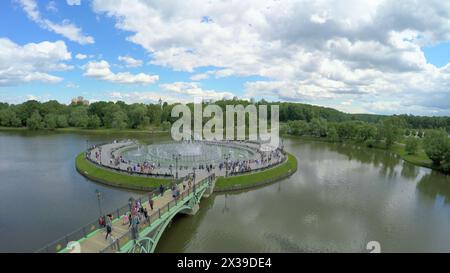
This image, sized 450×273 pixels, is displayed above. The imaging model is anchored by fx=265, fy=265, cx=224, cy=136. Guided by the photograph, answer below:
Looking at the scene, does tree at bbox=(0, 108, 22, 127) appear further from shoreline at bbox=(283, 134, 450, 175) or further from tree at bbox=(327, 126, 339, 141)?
tree at bbox=(327, 126, 339, 141)

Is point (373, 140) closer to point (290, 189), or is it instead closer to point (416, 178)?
point (416, 178)

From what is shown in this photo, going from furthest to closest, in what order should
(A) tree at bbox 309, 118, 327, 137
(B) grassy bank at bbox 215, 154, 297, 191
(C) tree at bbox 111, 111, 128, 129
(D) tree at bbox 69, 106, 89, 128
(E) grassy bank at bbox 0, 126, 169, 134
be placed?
(D) tree at bbox 69, 106, 89, 128, (C) tree at bbox 111, 111, 128, 129, (E) grassy bank at bbox 0, 126, 169, 134, (A) tree at bbox 309, 118, 327, 137, (B) grassy bank at bbox 215, 154, 297, 191

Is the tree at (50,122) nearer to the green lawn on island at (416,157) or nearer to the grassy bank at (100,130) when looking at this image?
the grassy bank at (100,130)

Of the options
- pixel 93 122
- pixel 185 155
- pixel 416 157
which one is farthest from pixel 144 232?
pixel 93 122

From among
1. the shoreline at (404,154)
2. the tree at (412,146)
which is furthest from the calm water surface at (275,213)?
the tree at (412,146)

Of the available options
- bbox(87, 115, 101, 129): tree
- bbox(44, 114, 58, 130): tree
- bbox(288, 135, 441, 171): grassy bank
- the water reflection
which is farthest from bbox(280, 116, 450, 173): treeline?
bbox(44, 114, 58, 130): tree

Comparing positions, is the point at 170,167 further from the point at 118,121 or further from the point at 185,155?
the point at 118,121

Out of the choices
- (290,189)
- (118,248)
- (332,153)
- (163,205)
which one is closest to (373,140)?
(332,153)
